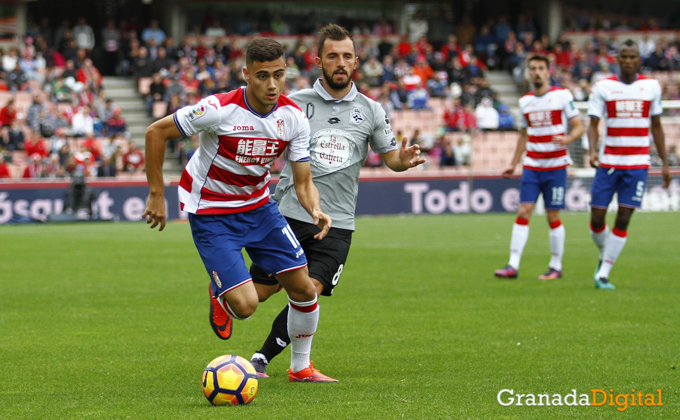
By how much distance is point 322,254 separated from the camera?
5.58 metres

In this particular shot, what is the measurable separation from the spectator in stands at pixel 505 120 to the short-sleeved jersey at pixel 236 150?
885 inches

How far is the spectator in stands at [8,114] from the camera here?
2400 cm

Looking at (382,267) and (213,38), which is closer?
(382,267)

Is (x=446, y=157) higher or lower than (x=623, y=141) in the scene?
lower

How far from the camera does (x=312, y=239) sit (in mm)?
5680

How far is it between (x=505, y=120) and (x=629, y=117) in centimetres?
1802

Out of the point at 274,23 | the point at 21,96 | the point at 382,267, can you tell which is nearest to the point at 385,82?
the point at 274,23

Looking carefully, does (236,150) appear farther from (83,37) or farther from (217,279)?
(83,37)

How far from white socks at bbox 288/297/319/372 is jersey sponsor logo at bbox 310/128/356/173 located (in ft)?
3.42

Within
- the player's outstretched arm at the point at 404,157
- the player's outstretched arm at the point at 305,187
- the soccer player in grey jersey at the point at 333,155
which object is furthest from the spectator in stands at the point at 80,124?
the player's outstretched arm at the point at 305,187

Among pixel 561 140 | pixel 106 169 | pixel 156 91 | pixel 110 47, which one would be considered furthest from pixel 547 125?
pixel 110 47

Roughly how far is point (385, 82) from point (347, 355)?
2340cm

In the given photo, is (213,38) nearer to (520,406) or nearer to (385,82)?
(385,82)


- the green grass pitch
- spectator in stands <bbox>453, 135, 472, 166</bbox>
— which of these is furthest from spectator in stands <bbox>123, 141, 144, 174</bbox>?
the green grass pitch
